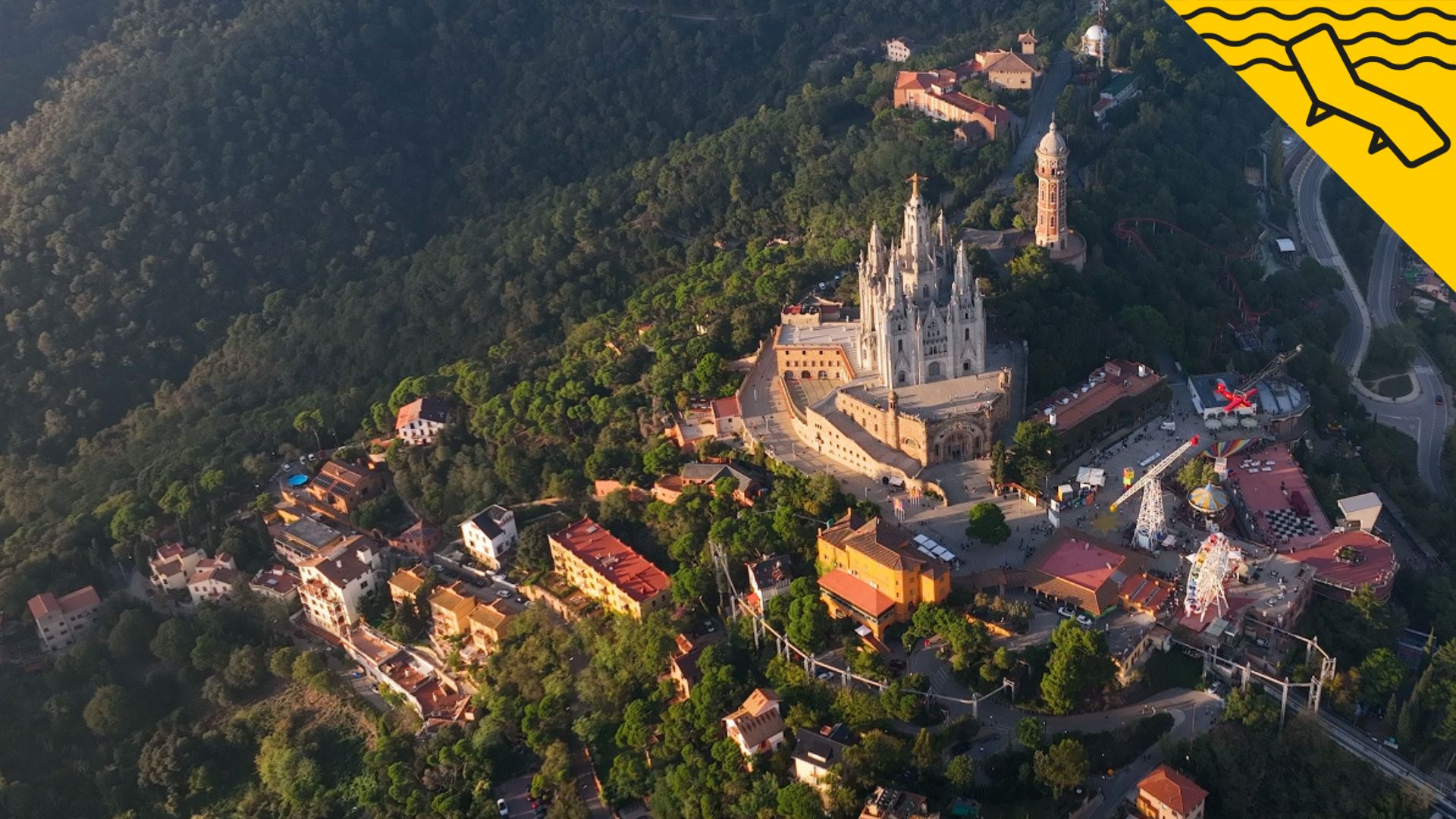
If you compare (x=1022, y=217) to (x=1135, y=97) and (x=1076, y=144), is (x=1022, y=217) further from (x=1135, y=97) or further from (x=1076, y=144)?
(x=1135, y=97)

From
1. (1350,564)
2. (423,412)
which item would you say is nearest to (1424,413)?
(1350,564)

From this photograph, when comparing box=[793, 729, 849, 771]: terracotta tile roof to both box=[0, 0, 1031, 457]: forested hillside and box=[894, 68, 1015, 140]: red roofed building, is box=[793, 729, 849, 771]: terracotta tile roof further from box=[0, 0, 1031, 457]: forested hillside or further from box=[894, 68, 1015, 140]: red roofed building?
box=[0, 0, 1031, 457]: forested hillside

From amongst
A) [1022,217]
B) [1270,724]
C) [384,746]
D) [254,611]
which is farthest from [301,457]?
[1270,724]

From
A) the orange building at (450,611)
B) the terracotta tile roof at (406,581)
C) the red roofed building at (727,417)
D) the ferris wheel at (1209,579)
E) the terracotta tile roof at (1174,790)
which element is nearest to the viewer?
the terracotta tile roof at (1174,790)

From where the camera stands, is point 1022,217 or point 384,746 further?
point 1022,217

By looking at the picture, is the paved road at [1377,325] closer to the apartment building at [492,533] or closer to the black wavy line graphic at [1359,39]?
the apartment building at [492,533]

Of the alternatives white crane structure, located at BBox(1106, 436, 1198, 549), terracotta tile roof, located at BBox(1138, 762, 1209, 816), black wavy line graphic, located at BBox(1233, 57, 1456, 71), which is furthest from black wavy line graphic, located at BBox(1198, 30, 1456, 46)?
white crane structure, located at BBox(1106, 436, 1198, 549)

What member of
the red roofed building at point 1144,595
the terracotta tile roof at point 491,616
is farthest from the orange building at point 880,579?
the terracotta tile roof at point 491,616
